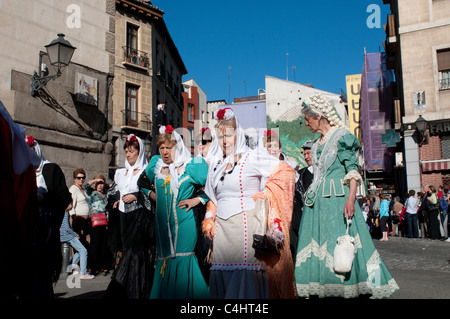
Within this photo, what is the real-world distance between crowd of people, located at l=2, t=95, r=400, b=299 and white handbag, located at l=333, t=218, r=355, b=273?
3.0 inches

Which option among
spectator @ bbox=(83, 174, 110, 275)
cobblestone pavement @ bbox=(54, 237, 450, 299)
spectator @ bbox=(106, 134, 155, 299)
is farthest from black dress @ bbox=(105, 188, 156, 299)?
spectator @ bbox=(83, 174, 110, 275)

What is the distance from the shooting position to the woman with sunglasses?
10172mm

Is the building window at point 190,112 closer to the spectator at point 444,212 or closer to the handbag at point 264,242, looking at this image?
the spectator at point 444,212

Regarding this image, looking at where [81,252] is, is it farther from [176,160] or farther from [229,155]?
[229,155]

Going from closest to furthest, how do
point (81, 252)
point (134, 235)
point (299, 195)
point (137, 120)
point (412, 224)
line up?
point (134, 235) → point (299, 195) → point (81, 252) → point (412, 224) → point (137, 120)

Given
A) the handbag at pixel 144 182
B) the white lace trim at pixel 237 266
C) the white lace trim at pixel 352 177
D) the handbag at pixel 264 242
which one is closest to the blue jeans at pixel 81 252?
the handbag at pixel 144 182

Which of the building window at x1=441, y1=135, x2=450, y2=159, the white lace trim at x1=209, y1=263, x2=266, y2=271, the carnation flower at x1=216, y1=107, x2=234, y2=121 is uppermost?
the building window at x1=441, y1=135, x2=450, y2=159

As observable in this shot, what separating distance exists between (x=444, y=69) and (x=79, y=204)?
19702 mm

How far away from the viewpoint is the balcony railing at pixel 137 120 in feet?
90.9

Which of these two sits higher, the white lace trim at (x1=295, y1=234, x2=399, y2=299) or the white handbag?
the white handbag

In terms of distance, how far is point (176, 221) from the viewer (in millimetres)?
5543

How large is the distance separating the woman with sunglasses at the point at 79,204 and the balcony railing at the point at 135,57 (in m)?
19.5

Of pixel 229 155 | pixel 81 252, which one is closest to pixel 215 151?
pixel 229 155

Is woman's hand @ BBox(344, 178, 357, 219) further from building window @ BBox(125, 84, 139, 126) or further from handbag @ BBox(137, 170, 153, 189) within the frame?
building window @ BBox(125, 84, 139, 126)
